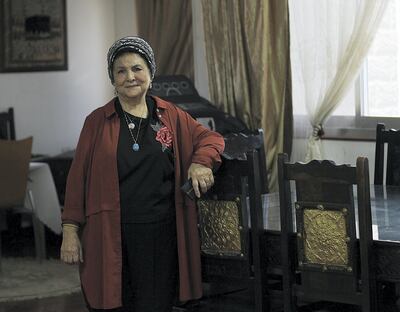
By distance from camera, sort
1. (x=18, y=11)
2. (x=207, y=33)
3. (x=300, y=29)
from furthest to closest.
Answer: (x=18, y=11) < (x=207, y=33) < (x=300, y=29)

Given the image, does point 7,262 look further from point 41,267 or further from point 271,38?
point 271,38

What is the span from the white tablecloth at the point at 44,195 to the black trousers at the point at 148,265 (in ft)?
10.0

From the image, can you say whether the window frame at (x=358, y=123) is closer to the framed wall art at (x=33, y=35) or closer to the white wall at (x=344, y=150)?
the white wall at (x=344, y=150)

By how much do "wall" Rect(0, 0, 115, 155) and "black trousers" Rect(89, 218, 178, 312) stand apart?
3853mm

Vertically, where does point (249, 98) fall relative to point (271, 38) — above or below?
below

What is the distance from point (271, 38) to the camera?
19.7 feet

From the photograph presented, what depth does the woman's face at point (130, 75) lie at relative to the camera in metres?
3.24

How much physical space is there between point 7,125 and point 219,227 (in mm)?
3768

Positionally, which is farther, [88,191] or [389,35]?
[389,35]

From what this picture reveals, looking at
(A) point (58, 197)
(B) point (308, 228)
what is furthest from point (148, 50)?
(A) point (58, 197)

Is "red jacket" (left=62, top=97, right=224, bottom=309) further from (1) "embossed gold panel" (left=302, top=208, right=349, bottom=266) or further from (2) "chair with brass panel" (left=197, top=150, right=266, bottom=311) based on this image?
(1) "embossed gold panel" (left=302, top=208, right=349, bottom=266)

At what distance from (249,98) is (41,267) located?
5.91ft

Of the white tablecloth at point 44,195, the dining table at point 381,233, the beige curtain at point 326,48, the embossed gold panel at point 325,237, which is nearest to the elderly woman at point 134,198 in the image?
the dining table at point 381,233

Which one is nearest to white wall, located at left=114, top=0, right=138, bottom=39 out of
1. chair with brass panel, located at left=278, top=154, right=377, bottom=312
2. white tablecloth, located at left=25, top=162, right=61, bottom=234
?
white tablecloth, located at left=25, top=162, right=61, bottom=234
